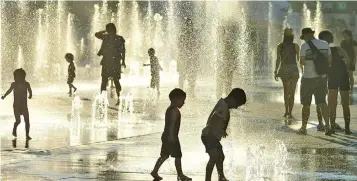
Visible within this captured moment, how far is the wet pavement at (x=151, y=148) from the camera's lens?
10173 millimetres

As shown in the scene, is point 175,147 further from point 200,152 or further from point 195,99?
point 195,99

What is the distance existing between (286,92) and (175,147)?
8069mm

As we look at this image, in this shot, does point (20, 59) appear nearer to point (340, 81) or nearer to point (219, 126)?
point (340, 81)

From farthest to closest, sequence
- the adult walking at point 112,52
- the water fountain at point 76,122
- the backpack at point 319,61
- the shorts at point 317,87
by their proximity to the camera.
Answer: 1. the adult walking at point 112,52
2. the shorts at point 317,87
3. the backpack at point 319,61
4. the water fountain at point 76,122

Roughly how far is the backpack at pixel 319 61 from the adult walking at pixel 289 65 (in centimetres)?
280

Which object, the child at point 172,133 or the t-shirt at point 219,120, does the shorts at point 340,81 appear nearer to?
the child at point 172,133

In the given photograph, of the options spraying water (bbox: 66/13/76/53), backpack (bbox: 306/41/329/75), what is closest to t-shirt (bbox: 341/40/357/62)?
backpack (bbox: 306/41/329/75)

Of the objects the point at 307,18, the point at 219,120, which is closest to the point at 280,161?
the point at 219,120

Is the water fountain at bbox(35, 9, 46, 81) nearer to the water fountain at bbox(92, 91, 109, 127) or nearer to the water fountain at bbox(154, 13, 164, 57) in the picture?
the water fountain at bbox(154, 13, 164, 57)

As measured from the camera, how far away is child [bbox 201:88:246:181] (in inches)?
377

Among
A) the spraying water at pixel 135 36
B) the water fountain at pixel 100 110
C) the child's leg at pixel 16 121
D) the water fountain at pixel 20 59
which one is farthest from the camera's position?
the spraying water at pixel 135 36

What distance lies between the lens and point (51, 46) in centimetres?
8412

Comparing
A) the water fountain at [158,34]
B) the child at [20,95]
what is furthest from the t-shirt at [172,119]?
the water fountain at [158,34]

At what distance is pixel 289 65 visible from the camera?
1755cm
